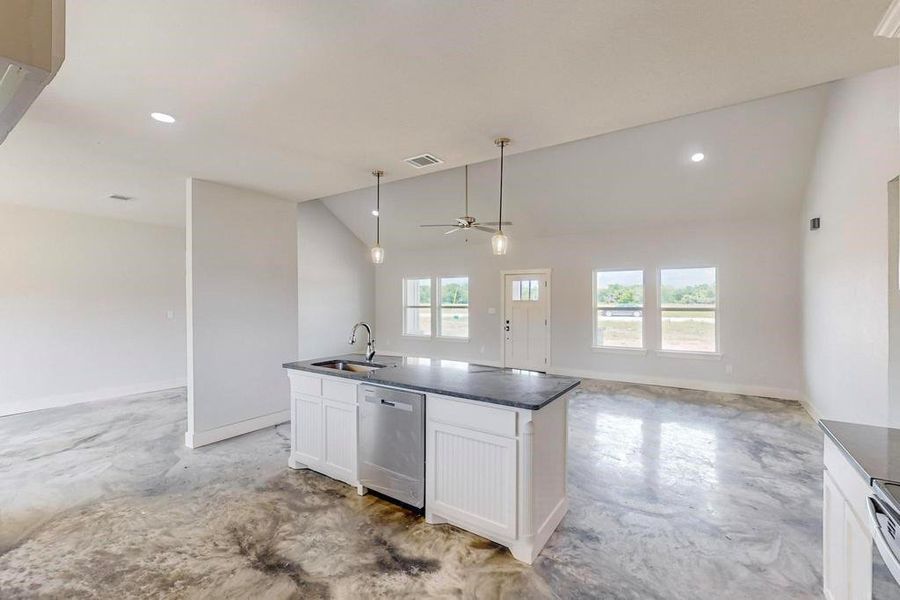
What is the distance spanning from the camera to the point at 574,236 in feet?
22.3

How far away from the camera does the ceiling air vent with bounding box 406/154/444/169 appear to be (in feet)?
10.5

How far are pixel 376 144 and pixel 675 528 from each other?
333cm

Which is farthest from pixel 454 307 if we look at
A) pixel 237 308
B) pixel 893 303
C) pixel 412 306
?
pixel 893 303

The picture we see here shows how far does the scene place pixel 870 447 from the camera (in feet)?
4.35

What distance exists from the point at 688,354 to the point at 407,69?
5.93 meters

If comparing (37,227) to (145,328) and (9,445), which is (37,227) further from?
(9,445)

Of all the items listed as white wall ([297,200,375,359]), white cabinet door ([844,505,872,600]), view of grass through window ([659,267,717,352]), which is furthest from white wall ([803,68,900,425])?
white wall ([297,200,375,359])

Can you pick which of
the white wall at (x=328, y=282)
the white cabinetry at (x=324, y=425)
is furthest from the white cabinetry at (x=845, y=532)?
the white wall at (x=328, y=282)

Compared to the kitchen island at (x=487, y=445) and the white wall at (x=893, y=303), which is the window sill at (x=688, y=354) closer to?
the white wall at (x=893, y=303)

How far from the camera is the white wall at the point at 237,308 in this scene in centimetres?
370

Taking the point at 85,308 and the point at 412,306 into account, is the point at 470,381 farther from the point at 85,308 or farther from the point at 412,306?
the point at 412,306

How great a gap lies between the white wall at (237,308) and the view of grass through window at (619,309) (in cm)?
496

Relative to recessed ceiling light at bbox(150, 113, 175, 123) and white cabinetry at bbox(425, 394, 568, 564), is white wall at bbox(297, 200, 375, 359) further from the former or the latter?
white cabinetry at bbox(425, 394, 568, 564)

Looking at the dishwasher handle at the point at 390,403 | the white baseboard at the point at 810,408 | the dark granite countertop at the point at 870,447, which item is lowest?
the white baseboard at the point at 810,408
